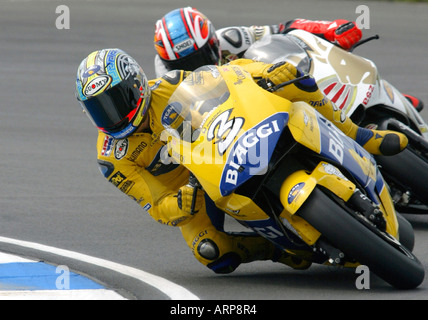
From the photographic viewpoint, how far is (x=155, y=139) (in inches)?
261

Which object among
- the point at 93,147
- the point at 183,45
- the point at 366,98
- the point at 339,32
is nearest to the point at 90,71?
the point at 183,45

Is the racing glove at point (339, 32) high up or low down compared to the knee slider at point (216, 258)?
up

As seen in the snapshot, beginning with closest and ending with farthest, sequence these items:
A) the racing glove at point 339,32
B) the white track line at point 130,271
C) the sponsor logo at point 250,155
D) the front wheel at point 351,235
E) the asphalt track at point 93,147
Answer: the front wheel at point 351,235
the sponsor logo at point 250,155
the white track line at point 130,271
the asphalt track at point 93,147
the racing glove at point 339,32

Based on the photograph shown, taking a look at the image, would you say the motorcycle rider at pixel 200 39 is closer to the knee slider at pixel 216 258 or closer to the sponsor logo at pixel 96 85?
the sponsor logo at pixel 96 85

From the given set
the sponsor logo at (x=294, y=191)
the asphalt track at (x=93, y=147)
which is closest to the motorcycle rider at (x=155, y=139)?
Answer: the asphalt track at (x=93, y=147)

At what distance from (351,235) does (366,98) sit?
7.90ft

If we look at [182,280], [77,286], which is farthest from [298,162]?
[77,286]

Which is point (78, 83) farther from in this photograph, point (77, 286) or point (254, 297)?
point (254, 297)

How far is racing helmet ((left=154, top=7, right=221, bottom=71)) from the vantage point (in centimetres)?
809

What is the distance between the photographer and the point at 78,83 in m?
6.21

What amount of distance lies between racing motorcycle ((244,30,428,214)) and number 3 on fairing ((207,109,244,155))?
1.63m

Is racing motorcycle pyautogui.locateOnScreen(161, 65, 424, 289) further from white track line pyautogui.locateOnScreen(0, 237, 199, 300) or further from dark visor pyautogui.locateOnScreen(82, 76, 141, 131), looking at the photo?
white track line pyautogui.locateOnScreen(0, 237, 199, 300)

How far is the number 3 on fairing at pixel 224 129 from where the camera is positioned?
550 cm

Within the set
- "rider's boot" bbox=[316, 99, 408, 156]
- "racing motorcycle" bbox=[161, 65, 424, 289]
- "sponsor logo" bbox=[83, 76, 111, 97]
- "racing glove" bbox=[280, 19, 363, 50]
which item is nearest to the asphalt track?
"racing motorcycle" bbox=[161, 65, 424, 289]
